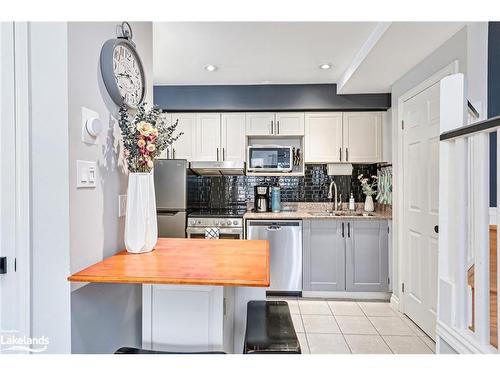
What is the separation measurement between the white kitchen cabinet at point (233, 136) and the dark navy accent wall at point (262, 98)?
112 millimetres

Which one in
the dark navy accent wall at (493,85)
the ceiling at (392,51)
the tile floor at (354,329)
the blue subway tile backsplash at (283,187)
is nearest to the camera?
the dark navy accent wall at (493,85)

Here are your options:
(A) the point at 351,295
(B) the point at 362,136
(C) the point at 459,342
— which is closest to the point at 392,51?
(B) the point at 362,136

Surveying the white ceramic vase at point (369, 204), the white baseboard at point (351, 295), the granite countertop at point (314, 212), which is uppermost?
the white ceramic vase at point (369, 204)

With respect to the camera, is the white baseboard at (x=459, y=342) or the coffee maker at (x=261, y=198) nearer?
the white baseboard at (x=459, y=342)

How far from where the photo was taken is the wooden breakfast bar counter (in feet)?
3.84

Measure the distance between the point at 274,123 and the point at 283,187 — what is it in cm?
88

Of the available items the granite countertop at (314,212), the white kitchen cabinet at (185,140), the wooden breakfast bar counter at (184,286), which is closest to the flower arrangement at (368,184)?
the granite countertop at (314,212)

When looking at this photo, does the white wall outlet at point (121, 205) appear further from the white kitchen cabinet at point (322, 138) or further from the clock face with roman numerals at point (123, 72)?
the white kitchen cabinet at point (322, 138)

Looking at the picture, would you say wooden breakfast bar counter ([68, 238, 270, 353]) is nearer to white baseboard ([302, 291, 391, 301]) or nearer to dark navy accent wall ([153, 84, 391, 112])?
white baseboard ([302, 291, 391, 301])

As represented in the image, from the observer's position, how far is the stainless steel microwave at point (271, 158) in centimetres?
367

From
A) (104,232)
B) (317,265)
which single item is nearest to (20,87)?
(104,232)

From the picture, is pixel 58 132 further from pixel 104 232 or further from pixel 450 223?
pixel 450 223

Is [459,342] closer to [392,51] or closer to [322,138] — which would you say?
[392,51]

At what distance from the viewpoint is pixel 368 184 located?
3955 mm
